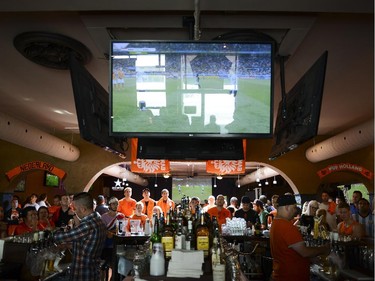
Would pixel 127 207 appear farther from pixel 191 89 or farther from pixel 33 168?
pixel 191 89

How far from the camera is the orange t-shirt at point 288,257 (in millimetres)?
4055

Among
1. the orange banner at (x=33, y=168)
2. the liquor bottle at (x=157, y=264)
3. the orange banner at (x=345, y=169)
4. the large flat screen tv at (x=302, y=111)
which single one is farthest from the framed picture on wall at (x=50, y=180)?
the liquor bottle at (x=157, y=264)

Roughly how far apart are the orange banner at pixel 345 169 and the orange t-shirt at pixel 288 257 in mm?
6723

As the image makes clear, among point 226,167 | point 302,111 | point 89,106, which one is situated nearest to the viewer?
point 89,106

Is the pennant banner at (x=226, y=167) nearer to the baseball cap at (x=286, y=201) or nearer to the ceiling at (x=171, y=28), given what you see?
the ceiling at (x=171, y=28)

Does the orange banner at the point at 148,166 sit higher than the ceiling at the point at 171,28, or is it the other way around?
the ceiling at the point at 171,28

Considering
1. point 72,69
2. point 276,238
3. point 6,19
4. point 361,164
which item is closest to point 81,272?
point 276,238

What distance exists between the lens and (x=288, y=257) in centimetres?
407

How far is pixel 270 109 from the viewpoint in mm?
2852

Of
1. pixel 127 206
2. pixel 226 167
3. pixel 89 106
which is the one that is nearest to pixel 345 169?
pixel 226 167

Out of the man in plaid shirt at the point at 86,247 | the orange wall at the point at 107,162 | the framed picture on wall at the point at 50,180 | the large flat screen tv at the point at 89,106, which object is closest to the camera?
the large flat screen tv at the point at 89,106

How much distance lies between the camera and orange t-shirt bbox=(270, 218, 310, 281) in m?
4.05

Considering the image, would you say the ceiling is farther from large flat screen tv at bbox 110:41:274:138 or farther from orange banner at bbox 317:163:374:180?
orange banner at bbox 317:163:374:180

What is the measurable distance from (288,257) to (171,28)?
97.0 inches
